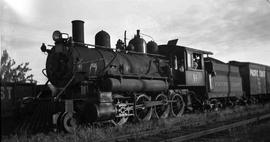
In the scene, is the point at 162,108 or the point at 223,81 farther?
the point at 223,81

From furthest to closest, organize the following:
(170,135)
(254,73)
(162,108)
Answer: (254,73), (162,108), (170,135)

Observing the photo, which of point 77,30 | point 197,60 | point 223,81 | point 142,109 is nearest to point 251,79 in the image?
point 223,81

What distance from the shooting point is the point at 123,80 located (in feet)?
37.7

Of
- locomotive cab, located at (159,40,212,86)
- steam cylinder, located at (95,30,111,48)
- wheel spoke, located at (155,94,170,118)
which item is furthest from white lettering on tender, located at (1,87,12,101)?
locomotive cab, located at (159,40,212,86)

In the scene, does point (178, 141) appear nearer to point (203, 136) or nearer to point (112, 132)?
point (203, 136)

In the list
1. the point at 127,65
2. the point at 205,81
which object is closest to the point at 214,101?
the point at 205,81

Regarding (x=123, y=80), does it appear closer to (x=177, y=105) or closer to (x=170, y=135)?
(x=170, y=135)

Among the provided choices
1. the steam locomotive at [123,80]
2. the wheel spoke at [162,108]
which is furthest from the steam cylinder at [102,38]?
the wheel spoke at [162,108]

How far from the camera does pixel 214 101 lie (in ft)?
59.3

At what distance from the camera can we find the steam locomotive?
33.6 ft

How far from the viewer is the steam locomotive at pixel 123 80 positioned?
33.6ft

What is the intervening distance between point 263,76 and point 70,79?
20.7 m

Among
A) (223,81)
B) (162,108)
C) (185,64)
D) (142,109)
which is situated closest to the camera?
(142,109)

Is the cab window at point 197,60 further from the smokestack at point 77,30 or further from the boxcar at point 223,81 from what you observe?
the smokestack at point 77,30
